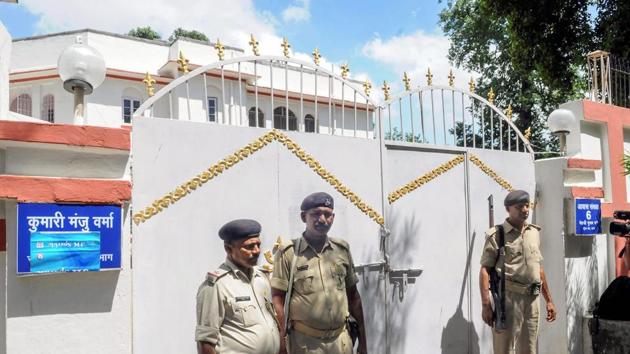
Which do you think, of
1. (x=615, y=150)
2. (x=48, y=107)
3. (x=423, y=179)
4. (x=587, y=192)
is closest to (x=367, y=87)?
(x=423, y=179)

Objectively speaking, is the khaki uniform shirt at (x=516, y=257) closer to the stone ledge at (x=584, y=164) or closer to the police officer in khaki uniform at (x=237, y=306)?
the stone ledge at (x=584, y=164)

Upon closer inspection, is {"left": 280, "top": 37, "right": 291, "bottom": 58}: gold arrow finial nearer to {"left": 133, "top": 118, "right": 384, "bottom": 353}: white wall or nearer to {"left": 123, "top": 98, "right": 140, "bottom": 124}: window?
{"left": 133, "top": 118, "right": 384, "bottom": 353}: white wall

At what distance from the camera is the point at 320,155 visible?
4047mm

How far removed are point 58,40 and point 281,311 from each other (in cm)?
1928

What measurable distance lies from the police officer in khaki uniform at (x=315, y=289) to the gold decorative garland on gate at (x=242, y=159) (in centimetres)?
67

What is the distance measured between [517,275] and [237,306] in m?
2.83

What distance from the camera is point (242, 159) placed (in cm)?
365

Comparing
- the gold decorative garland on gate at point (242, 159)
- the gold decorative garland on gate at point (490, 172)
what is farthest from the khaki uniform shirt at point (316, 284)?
the gold decorative garland on gate at point (490, 172)

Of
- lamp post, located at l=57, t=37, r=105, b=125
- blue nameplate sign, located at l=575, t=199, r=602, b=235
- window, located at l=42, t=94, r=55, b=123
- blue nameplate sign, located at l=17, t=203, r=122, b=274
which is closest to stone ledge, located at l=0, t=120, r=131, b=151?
lamp post, located at l=57, t=37, r=105, b=125

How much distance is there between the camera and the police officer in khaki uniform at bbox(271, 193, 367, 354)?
3109 mm

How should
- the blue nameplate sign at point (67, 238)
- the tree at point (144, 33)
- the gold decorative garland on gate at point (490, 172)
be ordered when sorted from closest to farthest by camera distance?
the blue nameplate sign at point (67, 238)
the gold decorative garland on gate at point (490, 172)
the tree at point (144, 33)

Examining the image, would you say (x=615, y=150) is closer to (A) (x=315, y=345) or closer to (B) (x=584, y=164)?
(B) (x=584, y=164)

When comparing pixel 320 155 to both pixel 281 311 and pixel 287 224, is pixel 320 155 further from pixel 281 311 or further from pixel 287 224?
pixel 281 311

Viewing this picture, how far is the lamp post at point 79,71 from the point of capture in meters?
2.97
